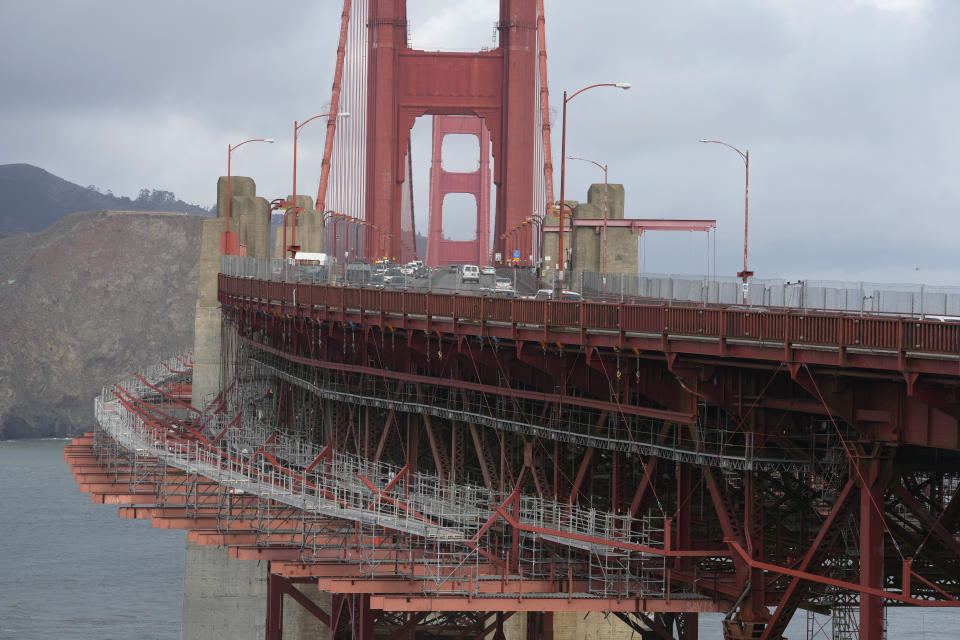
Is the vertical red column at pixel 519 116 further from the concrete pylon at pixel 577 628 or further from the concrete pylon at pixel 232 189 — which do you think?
the concrete pylon at pixel 577 628

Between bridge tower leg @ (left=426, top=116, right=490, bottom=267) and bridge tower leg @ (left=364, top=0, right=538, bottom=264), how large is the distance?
6070 centimetres

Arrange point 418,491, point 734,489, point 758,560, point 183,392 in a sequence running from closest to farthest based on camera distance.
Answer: point 758,560 → point 734,489 → point 418,491 → point 183,392

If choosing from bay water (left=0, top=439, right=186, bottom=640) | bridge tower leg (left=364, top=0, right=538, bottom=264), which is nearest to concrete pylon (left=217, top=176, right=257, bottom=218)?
bridge tower leg (left=364, top=0, right=538, bottom=264)

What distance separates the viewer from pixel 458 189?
581 feet

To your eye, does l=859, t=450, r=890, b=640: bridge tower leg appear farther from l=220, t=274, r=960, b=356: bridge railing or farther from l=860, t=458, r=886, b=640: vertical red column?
l=220, t=274, r=960, b=356: bridge railing

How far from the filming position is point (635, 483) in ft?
125

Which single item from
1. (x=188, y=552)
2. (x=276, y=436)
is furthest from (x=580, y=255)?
(x=188, y=552)

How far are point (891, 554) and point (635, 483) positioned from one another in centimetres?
774

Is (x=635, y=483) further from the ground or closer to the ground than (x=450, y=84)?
closer to the ground

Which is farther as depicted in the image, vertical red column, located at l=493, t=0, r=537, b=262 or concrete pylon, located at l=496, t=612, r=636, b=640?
vertical red column, located at l=493, t=0, r=537, b=262

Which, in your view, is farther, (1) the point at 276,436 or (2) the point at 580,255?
(2) the point at 580,255

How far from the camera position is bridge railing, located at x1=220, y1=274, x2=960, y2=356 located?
2508 centimetres

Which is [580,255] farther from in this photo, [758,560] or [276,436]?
[758,560]

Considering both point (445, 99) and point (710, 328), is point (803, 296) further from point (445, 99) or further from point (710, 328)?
point (445, 99)
